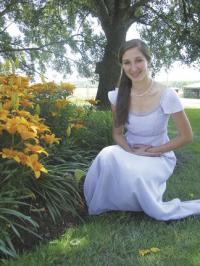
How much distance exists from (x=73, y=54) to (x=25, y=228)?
34.9 feet

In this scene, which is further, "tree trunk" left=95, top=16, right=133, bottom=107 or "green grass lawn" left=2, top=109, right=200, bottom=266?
"tree trunk" left=95, top=16, right=133, bottom=107

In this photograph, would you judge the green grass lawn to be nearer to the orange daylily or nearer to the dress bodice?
the orange daylily

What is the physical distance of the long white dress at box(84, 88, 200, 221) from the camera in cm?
398

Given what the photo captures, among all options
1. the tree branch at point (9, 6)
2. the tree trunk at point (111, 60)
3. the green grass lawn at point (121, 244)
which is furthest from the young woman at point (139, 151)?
the tree branch at point (9, 6)

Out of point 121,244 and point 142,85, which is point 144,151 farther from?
point 121,244

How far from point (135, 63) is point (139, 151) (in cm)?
75

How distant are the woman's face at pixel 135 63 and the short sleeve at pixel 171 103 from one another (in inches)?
10.9

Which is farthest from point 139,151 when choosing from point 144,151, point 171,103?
point 171,103

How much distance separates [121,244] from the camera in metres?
3.52

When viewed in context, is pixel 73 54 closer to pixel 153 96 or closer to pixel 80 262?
pixel 153 96

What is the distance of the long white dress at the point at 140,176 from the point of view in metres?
3.98

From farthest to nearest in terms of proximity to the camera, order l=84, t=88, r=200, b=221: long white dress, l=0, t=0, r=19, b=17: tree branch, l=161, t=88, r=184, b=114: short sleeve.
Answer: l=0, t=0, r=19, b=17: tree branch
l=161, t=88, r=184, b=114: short sleeve
l=84, t=88, r=200, b=221: long white dress

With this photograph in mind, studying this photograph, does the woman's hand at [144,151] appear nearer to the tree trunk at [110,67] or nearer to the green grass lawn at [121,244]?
the green grass lawn at [121,244]

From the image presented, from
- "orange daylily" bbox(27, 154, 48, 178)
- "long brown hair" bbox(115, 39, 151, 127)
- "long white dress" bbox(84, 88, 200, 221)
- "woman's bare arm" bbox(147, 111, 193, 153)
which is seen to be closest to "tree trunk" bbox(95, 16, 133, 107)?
"long brown hair" bbox(115, 39, 151, 127)
